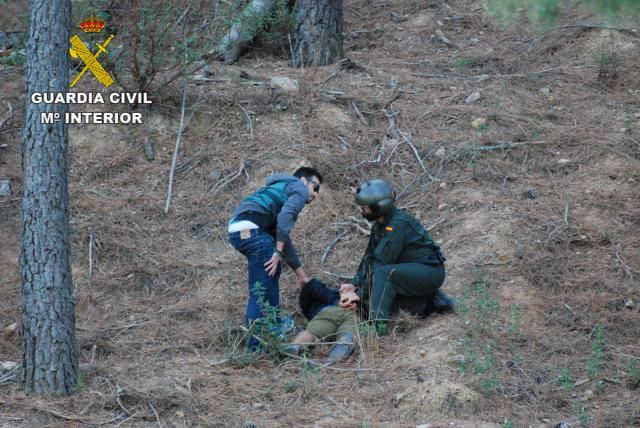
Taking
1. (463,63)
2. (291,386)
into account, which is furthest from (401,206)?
(463,63)

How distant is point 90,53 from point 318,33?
9.21 feet

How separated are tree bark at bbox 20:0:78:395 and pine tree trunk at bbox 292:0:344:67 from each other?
5089 mm

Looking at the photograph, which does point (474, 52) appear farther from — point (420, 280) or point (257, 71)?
point (420, 280)

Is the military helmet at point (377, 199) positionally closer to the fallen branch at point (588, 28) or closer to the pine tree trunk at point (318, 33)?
the pine tree trunk at point (318, 33)

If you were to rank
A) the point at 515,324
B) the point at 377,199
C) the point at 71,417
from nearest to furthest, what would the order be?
the point at 71,417 → the point at 515,324 → the point at 377,199

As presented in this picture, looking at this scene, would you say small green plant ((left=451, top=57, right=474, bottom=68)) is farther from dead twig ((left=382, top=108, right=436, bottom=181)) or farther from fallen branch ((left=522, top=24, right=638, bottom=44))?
dead twig ((left=382, top=108, right=436, bottom=181))

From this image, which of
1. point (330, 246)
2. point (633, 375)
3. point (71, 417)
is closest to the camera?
point (71, 417)

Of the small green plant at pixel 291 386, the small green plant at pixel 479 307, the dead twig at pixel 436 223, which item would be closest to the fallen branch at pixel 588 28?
the dead twig at pixel 436 223

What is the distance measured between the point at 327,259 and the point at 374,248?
124 cm

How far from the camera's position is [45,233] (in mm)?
6336

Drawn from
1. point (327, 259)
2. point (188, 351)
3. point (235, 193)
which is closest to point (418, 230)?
point (327, 259)

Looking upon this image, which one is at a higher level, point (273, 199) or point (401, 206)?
point (273, 199)

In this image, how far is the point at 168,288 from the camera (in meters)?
8.33

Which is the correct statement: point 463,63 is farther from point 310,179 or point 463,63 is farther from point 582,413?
point 582,413
